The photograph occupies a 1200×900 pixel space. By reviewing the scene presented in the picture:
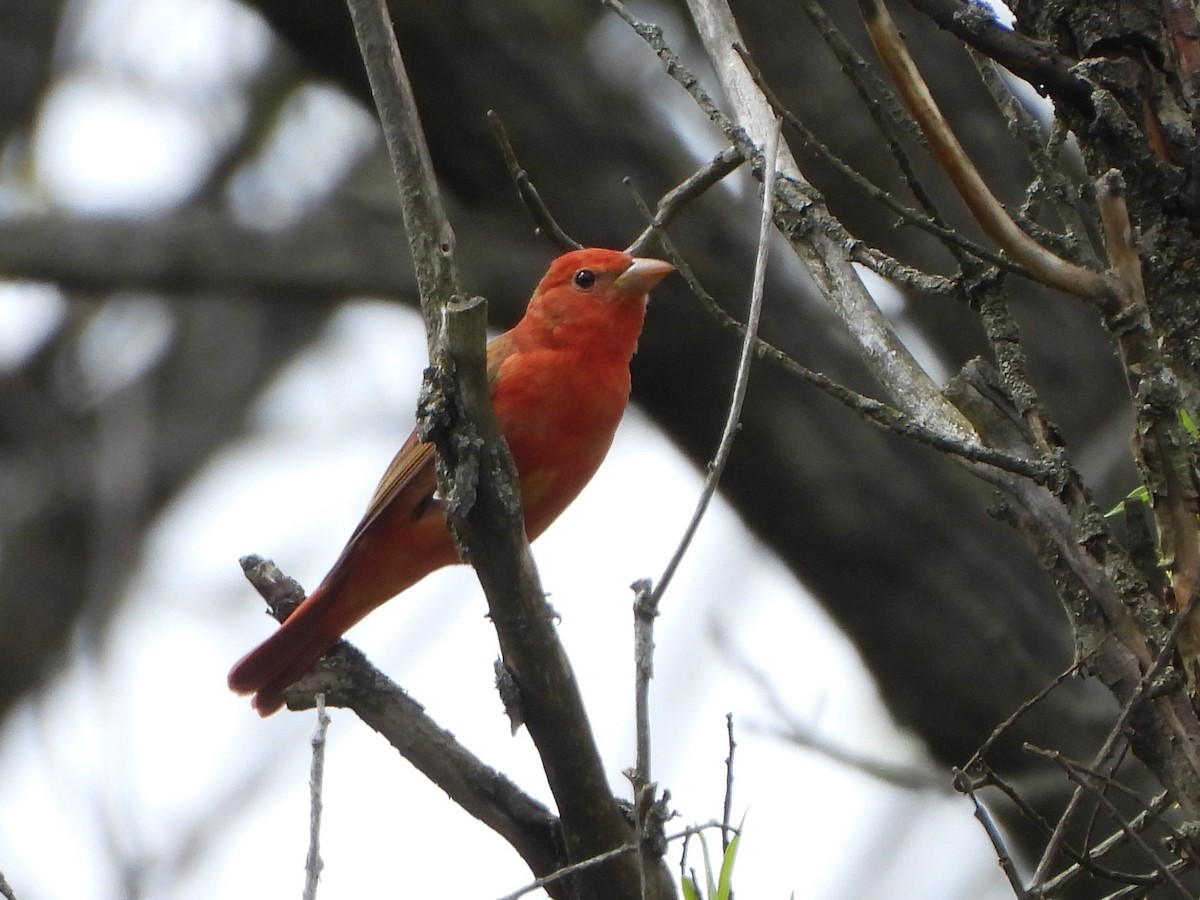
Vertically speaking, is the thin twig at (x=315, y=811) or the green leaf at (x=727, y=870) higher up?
the thin twig at (x=315, y=811)

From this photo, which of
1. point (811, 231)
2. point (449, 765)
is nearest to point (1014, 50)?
point (811, 231)

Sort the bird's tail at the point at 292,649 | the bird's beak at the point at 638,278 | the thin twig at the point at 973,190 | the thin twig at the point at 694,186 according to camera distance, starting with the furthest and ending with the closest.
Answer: the bird's beak at the point at 638,278 < the bird's tail at the point at 292,649 < the thin twig at the point at 694,186 < the thin twig at the point at 973,190

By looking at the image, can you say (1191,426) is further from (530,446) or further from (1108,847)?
(530,446)

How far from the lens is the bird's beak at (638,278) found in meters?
5.19

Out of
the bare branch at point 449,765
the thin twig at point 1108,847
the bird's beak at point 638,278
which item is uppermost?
the bird's beak at point 638,278

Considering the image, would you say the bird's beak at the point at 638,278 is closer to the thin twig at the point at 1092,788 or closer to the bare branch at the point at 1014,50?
the bare branch at the point at 1014,50

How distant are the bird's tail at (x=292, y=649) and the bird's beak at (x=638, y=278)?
1.35 meters

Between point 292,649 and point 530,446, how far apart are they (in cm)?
90

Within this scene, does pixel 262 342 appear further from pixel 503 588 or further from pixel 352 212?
pixel 503 588

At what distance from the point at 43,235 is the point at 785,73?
2.90m

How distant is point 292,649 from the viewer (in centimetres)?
474

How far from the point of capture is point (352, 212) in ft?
21.8

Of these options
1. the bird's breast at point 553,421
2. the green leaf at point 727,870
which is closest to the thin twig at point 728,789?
the green leaf at point 727,870

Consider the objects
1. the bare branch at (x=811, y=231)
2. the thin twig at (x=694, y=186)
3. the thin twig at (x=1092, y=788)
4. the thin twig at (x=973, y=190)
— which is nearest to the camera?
the thin twig at (x=973, y=190)
